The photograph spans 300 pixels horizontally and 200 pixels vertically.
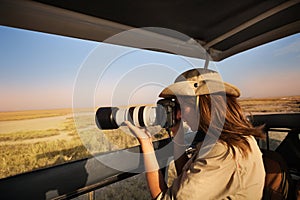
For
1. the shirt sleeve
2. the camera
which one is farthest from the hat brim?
the shirt sleeve

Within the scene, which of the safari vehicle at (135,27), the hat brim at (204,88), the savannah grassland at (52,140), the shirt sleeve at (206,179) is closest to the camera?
the shirt sleeve at (206,179)

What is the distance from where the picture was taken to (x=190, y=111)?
29.2 inches

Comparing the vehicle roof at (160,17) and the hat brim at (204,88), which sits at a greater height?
the vehicle roof at (160,17)

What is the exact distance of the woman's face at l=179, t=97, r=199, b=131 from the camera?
71 centimetres

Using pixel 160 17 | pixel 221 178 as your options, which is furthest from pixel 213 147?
pixel 160 17

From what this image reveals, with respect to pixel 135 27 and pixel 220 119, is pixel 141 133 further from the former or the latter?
pixel 135 27

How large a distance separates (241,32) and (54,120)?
10.8 feet

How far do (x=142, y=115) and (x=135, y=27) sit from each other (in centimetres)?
55

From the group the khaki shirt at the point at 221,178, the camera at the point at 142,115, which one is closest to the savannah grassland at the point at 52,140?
the camera at the point at 142,115

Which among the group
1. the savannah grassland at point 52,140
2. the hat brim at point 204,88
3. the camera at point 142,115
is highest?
the hat brim at point 204,88

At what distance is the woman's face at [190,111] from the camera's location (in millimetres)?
712

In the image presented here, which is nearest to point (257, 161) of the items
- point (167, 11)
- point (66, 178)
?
point (167, 11)

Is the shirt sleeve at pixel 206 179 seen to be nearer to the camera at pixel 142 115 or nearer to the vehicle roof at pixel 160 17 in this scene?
the camera at pixel 142 115

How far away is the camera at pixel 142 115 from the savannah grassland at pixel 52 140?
11.2 inches
